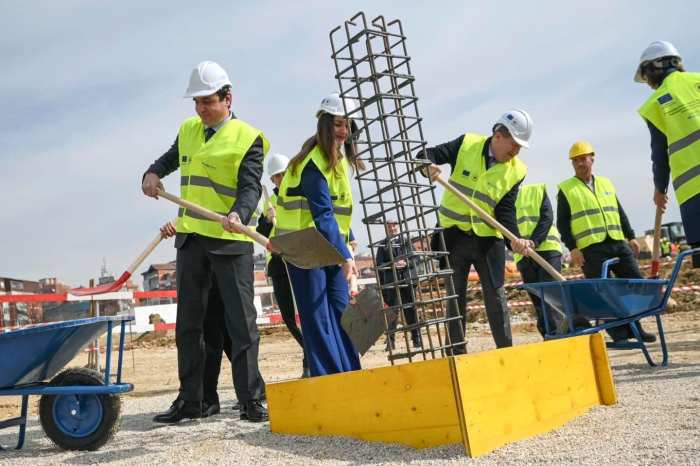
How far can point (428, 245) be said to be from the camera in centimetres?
398

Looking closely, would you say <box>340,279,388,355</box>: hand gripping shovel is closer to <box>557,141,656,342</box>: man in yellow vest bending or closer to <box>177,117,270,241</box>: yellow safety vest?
<box>177,117,270,241</box>: yellow safety vest

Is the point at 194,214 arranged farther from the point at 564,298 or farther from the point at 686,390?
the point at 686,390

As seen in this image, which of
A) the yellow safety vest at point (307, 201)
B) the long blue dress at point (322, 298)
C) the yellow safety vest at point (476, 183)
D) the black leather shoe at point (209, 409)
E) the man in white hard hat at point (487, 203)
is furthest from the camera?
the yellow safety vest at point (476, 183)

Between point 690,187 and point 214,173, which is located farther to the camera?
point 690,187

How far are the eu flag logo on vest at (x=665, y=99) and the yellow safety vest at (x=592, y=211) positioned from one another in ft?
7.35

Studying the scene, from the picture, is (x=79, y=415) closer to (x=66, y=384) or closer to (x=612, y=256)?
(x=66, y=384)

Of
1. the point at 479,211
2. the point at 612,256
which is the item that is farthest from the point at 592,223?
the point at 479,211

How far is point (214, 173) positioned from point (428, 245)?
1440 mm

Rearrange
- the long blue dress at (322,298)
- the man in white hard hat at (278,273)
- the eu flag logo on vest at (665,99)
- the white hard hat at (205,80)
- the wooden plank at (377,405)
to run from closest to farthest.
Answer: the wooden plank at (377,405) < the long blue dress at (322,298) < the white hard hat at (205,80) < the eu flag logo on vest at (665,99) < the man in white hard hat at (278,273)

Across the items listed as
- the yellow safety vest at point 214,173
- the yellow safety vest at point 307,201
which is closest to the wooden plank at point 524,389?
the yellow safety vest at point 307,201

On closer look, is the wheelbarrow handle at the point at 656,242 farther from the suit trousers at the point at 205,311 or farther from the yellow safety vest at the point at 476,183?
the suit trousers at the point at 205,311

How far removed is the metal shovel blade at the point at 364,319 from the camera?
396 cm

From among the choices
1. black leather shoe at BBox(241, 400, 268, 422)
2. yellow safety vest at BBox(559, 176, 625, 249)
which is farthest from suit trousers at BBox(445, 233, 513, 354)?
yellow safety vest at BBox(559, 176, 625, 249)

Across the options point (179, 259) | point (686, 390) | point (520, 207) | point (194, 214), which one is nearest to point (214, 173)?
point (194, 214)
